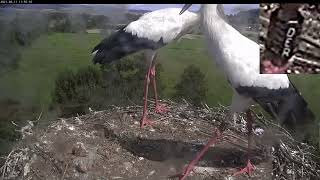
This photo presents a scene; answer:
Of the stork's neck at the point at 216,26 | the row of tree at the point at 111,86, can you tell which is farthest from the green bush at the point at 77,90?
the stork's neck at the point at 216,26

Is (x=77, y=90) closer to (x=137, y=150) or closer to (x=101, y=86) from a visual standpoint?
(x=101, y=86)

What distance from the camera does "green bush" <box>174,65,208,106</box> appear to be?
2.05 metres

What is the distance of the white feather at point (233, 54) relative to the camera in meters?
1.96

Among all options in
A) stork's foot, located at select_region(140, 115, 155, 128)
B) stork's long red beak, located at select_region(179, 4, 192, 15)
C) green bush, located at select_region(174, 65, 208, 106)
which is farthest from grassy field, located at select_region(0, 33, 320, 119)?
stork's foot, located at select_region(140, 115, 155, 128)

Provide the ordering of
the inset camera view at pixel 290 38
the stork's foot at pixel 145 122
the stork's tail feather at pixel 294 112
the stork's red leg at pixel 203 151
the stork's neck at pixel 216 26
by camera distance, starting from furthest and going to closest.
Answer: the stork's foot at pixel 145 122 < the stork's red leg at pixel 203 151 < the stork's tail feather at pixel 294 112 < the stork's neck at pixel 216 26 < the inset camera view at pixel 290 38

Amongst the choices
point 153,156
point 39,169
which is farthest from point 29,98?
point 153,156

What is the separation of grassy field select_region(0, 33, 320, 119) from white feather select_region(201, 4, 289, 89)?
0.14 feet

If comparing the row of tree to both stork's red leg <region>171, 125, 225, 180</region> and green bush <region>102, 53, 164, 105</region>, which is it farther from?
stork's red leg <region>171, 125, 225, 180</region>

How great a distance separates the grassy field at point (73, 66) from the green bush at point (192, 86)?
0.02 metres

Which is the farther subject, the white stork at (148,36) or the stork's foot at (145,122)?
the stork's foot at (145,122)

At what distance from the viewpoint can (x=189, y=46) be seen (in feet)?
6.65

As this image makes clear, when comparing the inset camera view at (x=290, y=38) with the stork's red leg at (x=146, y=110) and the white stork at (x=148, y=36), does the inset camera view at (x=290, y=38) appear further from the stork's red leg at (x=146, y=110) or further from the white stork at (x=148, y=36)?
the stork's red leg at (x=146, y=110)

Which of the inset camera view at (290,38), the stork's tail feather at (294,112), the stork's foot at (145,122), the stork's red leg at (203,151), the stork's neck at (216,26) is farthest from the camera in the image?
the stork's foot at (145,122)

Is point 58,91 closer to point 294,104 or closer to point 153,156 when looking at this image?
point 153,156
